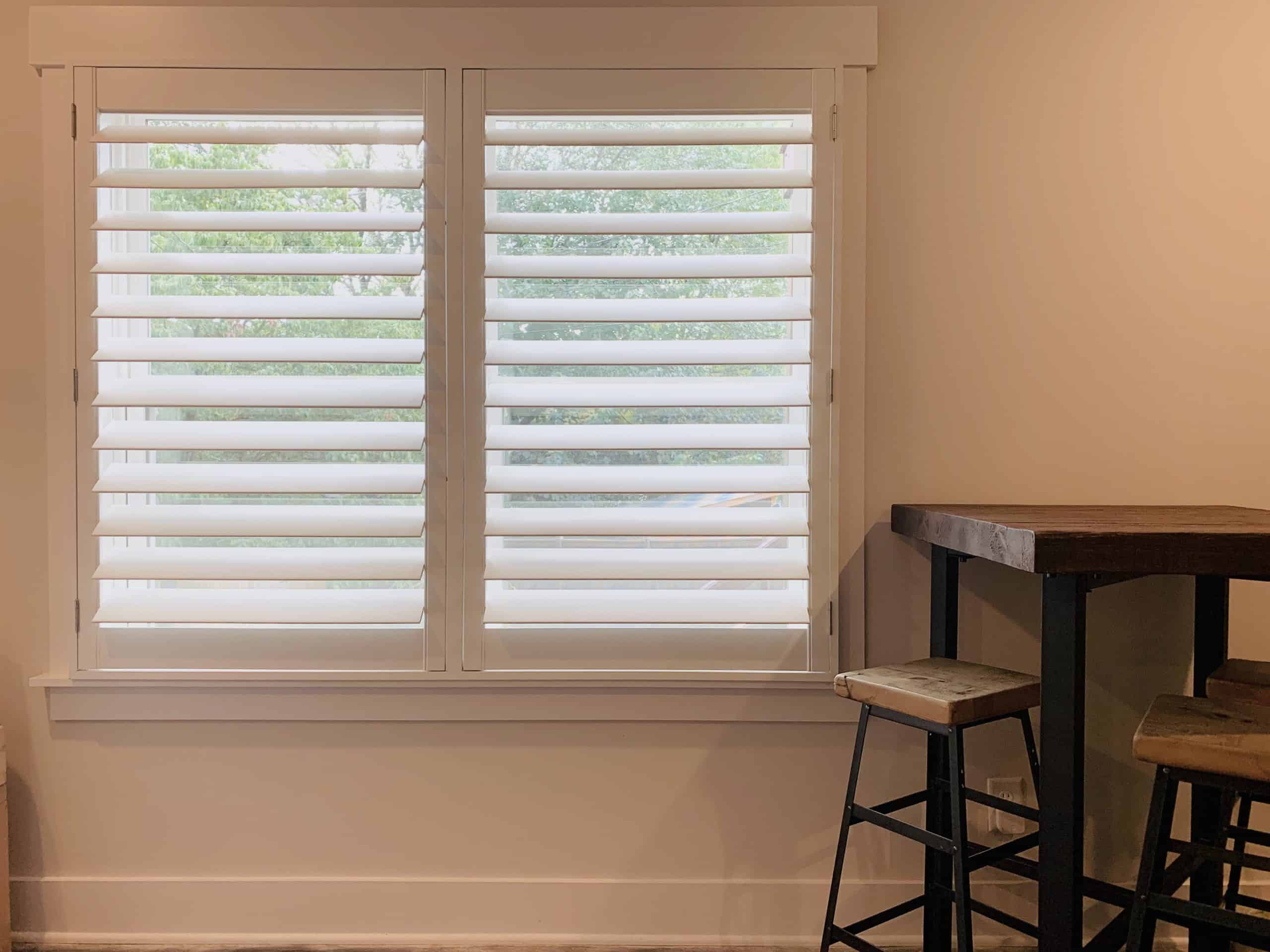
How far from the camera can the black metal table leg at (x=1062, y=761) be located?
4.77 ft

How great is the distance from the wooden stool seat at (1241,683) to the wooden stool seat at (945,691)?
352 millimetres

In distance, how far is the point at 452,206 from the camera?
82.1 inches

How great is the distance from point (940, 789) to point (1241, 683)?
2.07 feet

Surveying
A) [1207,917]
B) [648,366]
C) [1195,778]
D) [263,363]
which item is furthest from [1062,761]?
[263,363]

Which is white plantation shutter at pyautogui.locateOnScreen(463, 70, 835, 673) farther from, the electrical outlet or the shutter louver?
the electrical outlet

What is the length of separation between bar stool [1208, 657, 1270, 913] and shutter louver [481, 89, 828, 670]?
841mm

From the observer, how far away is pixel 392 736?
2.16 m

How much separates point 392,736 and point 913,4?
2186 mm

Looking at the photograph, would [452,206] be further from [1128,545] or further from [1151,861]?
[1151,861]

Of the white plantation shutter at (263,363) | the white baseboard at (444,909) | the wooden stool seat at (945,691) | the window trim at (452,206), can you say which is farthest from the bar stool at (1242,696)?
the white plantation shutter at (263,363)

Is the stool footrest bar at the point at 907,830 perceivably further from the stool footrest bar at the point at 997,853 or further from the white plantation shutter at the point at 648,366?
the white plantation shutter at the point at 648,366

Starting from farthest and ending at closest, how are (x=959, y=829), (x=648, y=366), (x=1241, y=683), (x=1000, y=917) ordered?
(x=648, y=366) → (x=1000, y=917) → (x=1241, y=683) → (x=959, y=829)

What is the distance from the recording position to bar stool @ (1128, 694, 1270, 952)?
1356mm

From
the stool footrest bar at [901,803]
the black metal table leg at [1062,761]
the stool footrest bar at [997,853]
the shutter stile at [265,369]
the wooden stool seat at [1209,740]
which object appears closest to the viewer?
the wooden stool seat at [1209,740]
